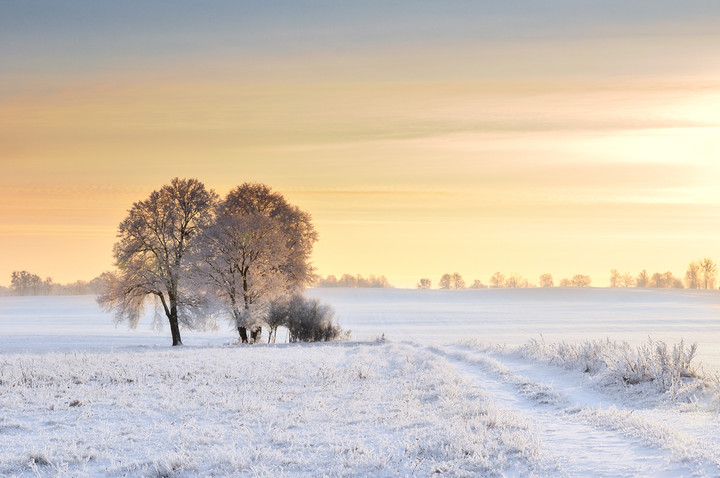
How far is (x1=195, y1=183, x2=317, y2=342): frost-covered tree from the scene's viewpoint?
43625 mm

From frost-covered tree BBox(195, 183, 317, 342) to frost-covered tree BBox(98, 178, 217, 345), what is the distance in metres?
1.60

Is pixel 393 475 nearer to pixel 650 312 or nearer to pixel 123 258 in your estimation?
pixel 123 258

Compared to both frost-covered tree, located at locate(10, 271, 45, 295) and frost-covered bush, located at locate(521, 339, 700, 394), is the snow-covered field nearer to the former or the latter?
frost-covered bush, located at locate(521, 339, 700, 394)

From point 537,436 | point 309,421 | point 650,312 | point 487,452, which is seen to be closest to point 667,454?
point 537,436

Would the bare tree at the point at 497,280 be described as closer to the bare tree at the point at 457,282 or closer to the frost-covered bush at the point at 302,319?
the bare tree at the point at 457,282

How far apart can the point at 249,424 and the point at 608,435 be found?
7593mm

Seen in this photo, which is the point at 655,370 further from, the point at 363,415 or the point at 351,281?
the point at 351,281

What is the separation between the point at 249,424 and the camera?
13875 mm

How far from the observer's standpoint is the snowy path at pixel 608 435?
9.59 m

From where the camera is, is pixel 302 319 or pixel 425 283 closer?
pixel 302 319

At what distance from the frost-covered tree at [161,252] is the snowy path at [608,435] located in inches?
1182

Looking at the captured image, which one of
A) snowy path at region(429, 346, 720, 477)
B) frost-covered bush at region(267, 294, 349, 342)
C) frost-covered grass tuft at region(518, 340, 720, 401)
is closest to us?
snowy path at region(429, 346, 720, 477)

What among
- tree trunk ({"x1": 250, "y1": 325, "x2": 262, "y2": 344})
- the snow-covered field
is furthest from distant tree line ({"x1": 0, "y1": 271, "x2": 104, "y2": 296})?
the snow-covered field

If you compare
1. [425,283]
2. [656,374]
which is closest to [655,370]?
[656,374]
